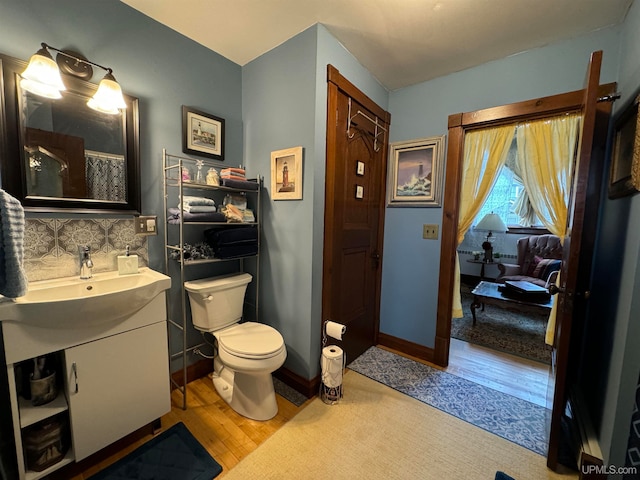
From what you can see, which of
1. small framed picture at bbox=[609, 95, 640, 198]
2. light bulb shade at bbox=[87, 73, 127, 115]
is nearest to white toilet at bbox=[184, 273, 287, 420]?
light bulb shade at bbox=[87, 73, 127, 115]

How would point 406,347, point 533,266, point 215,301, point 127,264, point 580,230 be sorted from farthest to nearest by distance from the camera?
point 533,266 → point 406,347 → point 215,301 → point 127,264 → point 580,230

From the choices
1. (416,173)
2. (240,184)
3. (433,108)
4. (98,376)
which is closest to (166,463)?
(98,376)

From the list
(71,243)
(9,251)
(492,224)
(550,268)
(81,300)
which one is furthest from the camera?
(492,224)

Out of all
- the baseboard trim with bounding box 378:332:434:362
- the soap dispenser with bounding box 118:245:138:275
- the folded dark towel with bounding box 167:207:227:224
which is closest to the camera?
the soap dispenser with bounding box 118:245:138:275

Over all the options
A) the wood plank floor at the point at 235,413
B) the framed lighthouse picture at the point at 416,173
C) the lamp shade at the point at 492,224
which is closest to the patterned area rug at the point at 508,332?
the wood plank floor at the point at 235,413

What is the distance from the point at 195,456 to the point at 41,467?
61 cm

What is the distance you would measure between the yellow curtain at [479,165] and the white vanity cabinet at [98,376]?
2.21 metres

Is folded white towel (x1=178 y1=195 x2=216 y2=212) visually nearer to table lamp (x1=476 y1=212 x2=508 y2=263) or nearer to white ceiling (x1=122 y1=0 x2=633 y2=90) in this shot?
white ceiling (x1=122 y1=0 x2=633 y2=90)

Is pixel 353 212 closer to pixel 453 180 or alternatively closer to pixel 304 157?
pixel 304 157

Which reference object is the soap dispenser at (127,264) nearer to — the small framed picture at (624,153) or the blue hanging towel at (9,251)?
the blue hanging towel at (9,251)

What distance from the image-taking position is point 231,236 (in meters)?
1.73

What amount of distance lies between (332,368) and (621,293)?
4.97 feet

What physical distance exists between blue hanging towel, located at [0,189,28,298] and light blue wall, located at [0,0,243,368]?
2.22 ft

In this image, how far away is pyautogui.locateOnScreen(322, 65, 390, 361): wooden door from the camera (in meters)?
1.77
